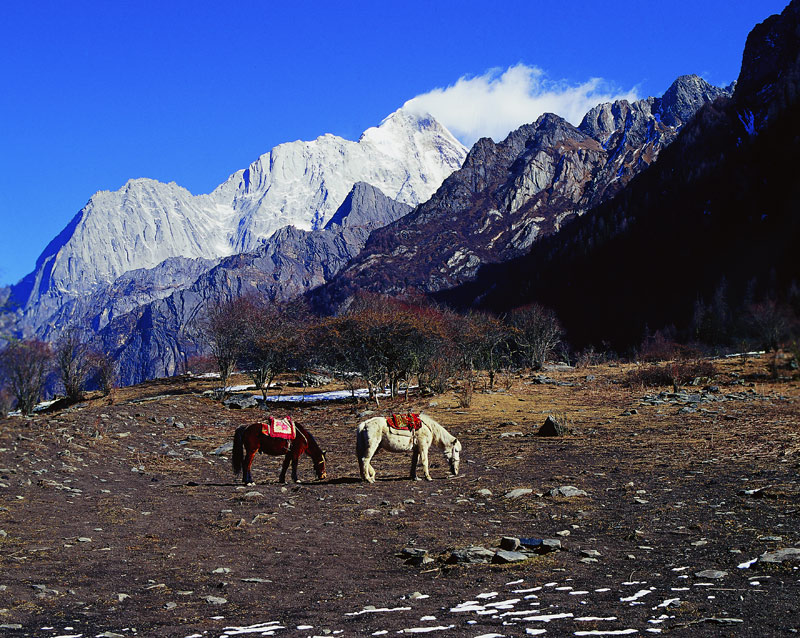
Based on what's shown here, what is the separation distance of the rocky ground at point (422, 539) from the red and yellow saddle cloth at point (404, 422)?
142 centimetres

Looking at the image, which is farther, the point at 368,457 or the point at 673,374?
the point at 673,374

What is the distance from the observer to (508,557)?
7.93 metres

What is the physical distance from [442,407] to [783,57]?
507 ft

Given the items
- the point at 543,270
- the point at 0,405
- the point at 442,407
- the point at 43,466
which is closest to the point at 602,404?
the point at 442,407

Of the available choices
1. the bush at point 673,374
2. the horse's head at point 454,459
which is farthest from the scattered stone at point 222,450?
the bush at point 673,374

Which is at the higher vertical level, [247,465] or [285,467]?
[247,465]

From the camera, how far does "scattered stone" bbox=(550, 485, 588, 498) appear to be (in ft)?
39.8

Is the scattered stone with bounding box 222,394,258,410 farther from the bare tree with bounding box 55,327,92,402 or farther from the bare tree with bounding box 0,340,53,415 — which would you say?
the bare tree with bounding box 55,327,92,402

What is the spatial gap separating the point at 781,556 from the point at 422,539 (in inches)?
199

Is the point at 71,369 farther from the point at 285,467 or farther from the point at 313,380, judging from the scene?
the point at 285,467

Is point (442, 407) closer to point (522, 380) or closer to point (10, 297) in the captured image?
point (522, 380)

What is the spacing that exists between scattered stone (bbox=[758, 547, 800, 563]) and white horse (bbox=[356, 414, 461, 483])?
896cm

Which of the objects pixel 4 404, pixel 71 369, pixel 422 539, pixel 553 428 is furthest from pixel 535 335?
pixel 422 539

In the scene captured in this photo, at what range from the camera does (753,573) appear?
6.66 meters
